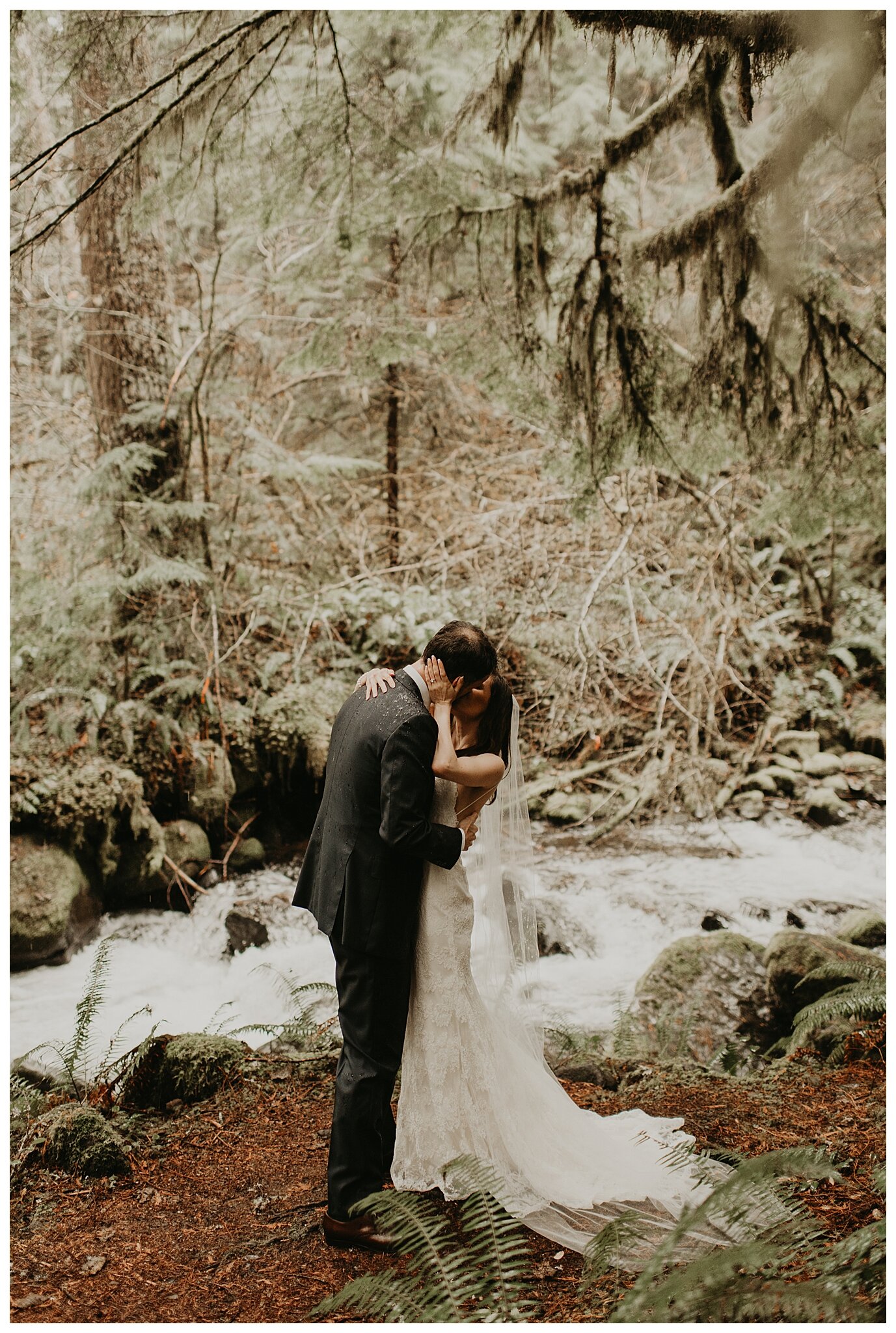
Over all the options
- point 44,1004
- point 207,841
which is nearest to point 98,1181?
point 44,1004

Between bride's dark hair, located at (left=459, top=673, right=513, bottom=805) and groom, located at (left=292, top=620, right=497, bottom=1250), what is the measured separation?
141mm

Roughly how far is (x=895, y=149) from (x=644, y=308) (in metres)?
1.49

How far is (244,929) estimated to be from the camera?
6.36 meters

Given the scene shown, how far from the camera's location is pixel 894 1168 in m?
2.87

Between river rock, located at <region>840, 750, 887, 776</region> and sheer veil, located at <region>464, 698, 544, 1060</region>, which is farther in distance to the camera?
river rock, located at <region>840, 750, 887, 776</region>

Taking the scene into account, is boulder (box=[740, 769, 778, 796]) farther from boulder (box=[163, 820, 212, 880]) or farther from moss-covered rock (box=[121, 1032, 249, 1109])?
moss-covered rock (box=[121, 1032, 249, 1109])

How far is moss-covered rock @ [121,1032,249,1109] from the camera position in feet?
12.5

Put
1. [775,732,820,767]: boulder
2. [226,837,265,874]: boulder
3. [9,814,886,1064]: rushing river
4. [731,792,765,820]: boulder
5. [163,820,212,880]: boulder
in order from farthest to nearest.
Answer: [775,732,820,767]: boulder < [731,792,765,820]: boulder < [226,837,265,874]: boulder < [163,820,212,880]: boulder < [9,814,886,1064]: rushing river

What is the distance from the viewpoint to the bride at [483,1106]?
2.75 meters

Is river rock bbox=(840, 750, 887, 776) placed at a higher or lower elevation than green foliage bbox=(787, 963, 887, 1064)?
higher

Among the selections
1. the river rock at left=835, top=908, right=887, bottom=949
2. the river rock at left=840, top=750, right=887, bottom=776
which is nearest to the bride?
the river rock at left=835, top=908, right=887, bottom=949

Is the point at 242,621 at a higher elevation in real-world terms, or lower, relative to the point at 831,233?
lower

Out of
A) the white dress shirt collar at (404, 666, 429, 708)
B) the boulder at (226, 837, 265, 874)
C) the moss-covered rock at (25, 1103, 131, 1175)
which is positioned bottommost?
the moss-covered rock at (25, 1103, 131, 1175)

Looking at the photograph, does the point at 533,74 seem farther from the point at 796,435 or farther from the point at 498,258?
the point at 796,435
